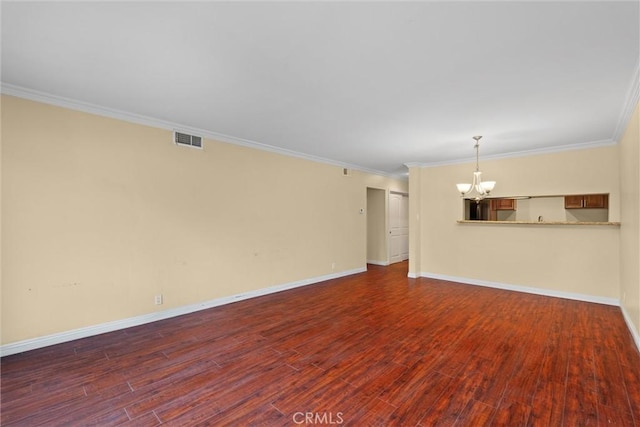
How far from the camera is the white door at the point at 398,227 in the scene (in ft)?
26.0

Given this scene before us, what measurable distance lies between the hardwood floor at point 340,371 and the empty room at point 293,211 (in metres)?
0.02

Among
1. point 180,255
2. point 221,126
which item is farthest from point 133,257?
point 221,126

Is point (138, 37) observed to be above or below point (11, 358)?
above

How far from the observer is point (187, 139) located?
388 centimetres

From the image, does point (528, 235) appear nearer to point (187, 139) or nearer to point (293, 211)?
point (293, 211)

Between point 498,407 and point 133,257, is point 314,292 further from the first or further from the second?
point 498,407

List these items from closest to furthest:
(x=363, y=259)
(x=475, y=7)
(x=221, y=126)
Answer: (x=475, y=7) < (x=221, y=126) < (x=363, y=259)

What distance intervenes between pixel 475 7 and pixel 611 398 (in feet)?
9.58

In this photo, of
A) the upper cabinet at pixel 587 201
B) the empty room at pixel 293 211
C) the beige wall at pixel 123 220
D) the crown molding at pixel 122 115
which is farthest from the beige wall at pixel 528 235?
the crown molding at pixel 122 115

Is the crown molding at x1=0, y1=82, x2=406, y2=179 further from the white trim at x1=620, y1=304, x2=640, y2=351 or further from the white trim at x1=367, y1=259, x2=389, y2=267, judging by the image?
the white trim at x1=620, y1=304, x2=640, y2=351

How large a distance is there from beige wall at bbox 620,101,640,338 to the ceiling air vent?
5021 mm

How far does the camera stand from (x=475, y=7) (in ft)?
5.30

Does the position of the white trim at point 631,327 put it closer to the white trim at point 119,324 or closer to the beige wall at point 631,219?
the beige wall at point 631,219

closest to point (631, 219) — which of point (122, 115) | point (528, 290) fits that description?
→ point (528, 290)
